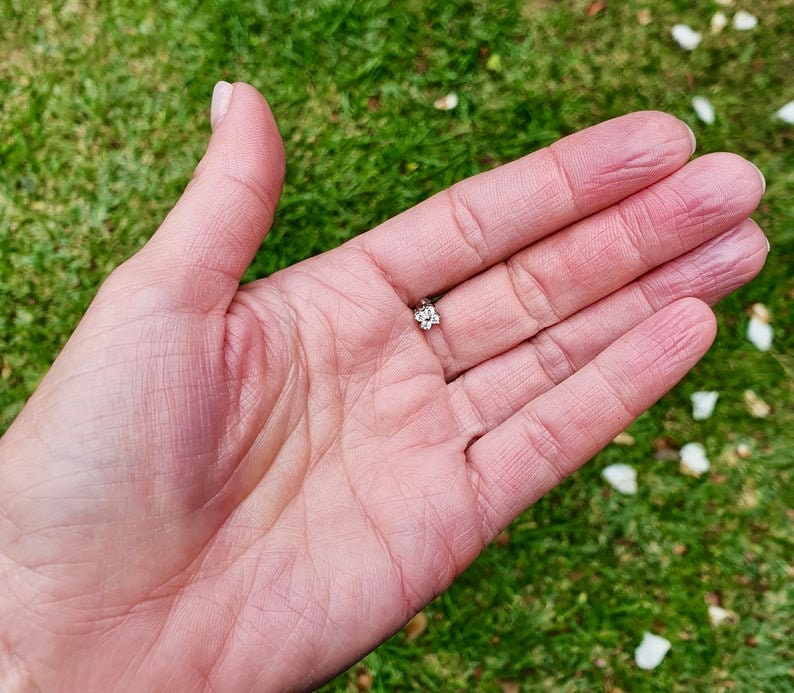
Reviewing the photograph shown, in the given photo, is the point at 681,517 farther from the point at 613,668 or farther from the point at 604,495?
the point at 613,668

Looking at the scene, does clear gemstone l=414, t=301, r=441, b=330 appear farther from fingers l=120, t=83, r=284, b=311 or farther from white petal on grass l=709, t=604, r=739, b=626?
white petal on grass l=709, t=604, r=739, b=626

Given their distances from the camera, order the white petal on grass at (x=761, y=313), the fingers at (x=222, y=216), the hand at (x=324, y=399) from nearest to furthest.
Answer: the hand at (x=324, y=399) < the fingers at (x=222, y=216) < the white petal on grass at (x=761, y=313)

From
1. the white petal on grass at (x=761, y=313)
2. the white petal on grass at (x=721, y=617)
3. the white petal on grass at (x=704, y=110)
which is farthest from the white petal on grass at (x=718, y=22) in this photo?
the white petal on grass at (x=721, y=617)

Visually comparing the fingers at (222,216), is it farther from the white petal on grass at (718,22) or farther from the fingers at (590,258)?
the white petal on grass at (718,22)

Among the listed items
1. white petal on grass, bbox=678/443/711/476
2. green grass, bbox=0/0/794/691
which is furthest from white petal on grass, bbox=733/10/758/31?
white petal on grass, bbox=678/443/711/476

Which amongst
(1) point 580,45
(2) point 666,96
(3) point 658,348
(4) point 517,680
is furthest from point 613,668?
(1) point 580,45
